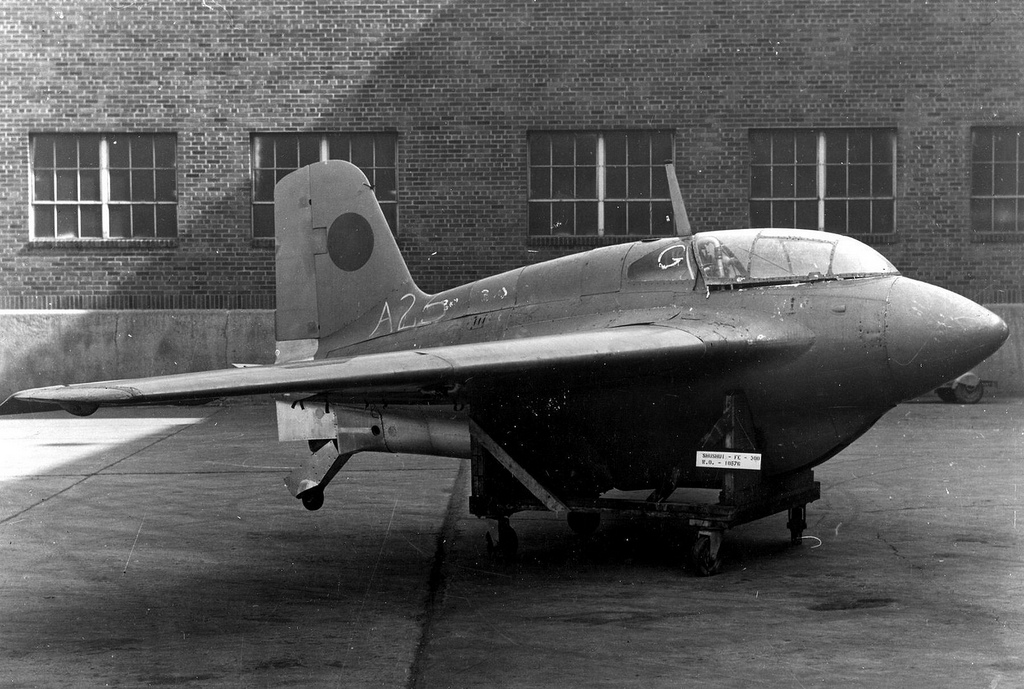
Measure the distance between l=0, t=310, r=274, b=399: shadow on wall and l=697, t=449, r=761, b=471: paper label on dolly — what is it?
14124 millimetres

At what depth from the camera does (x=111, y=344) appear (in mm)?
20656

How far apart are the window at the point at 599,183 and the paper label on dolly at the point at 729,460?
43.9ft

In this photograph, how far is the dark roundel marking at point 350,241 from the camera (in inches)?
416

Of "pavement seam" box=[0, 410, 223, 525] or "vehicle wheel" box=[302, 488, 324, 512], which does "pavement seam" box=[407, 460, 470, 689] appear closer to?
"vehicle wheel" box=[302, 488, 324, 512]

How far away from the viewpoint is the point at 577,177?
20781mm

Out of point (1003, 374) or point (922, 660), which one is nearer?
point (922, 660)

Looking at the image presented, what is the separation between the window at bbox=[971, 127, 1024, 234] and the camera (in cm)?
2061

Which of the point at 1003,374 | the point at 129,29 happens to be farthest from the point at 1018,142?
the point at 129,29

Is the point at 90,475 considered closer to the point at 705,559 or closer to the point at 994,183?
the point at 705,559

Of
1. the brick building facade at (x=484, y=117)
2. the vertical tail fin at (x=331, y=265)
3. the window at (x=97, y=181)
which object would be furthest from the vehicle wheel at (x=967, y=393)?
the window at (x=97, y=181)

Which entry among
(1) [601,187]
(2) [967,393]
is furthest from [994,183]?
(1) [601,187]

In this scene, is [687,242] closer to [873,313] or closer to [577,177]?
[873,313]

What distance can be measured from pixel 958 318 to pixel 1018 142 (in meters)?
15.2

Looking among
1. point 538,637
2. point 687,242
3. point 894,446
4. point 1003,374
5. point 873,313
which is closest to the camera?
point 538,637
